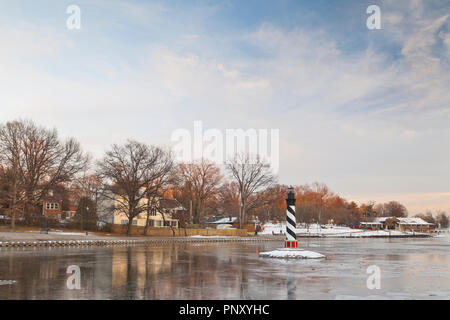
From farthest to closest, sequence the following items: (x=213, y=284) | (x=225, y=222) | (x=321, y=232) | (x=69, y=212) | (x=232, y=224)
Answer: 1. (x=321, y=232)
2. (x=225, y=222)
3. (x=232, y=224)
4. (x=69, y=212)
5. (x=213, y=284)

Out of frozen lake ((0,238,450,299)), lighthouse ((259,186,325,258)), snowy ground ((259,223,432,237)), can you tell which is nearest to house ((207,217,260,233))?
snowy ground ((259,223,432,237))

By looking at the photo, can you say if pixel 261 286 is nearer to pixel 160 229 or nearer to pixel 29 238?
pixel 29 238

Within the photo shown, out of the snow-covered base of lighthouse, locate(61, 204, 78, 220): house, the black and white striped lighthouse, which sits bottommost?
locate(61, 204, 78, 220): house

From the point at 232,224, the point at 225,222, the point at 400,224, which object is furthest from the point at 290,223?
the point at 400,224

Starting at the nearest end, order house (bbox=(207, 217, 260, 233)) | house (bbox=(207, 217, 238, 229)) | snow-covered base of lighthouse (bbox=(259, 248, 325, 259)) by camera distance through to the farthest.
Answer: snow-covered base of lighthouse (bbox=(259, 248, 325, 259)) → house (bbox=(207, 217, 260, 233)) → house (bbox=(207, 217, 238, 229))

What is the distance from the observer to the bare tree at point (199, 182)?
9200 cm

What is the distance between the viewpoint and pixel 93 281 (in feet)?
42.2

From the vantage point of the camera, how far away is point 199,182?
9362 centimetres

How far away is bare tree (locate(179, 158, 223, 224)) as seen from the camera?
9200cm

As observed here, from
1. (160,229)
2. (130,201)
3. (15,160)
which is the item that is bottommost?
(160,229)

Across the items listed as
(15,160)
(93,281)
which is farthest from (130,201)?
(93,281)
